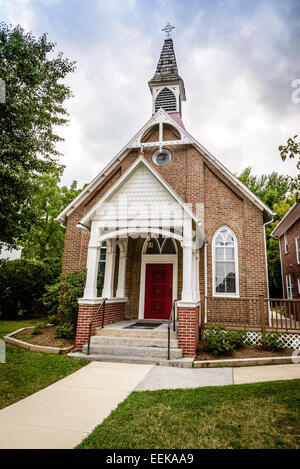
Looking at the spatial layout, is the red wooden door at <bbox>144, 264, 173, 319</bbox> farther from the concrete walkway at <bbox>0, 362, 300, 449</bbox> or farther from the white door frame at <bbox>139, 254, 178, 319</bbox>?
the concrete walkway at <bbox>0, 362, 300, 449</bbox>

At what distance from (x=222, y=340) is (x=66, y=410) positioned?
518 centimetres

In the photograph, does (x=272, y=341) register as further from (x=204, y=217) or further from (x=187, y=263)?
(x=204, y=217)

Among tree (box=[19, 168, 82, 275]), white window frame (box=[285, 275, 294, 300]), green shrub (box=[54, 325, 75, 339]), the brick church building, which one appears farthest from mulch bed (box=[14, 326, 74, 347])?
white window frame (box=[285, 275, 294, 300])

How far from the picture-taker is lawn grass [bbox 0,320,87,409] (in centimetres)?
500

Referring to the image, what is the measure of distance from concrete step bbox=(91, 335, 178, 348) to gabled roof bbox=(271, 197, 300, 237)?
12024 millimetres

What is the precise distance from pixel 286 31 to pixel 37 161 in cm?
951

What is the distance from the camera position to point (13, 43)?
999cm

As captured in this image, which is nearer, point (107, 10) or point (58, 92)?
point (107, 10)

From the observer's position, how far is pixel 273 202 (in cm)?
2961

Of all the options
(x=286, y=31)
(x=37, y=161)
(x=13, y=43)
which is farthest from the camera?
(x=37, y=161)

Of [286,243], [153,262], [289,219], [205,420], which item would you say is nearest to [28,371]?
[205,420]

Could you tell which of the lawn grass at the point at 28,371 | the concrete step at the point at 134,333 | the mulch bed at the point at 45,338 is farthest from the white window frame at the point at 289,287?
→ the lawn grass at the point at 28,371

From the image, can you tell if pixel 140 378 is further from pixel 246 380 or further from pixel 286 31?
pixel 286 31
